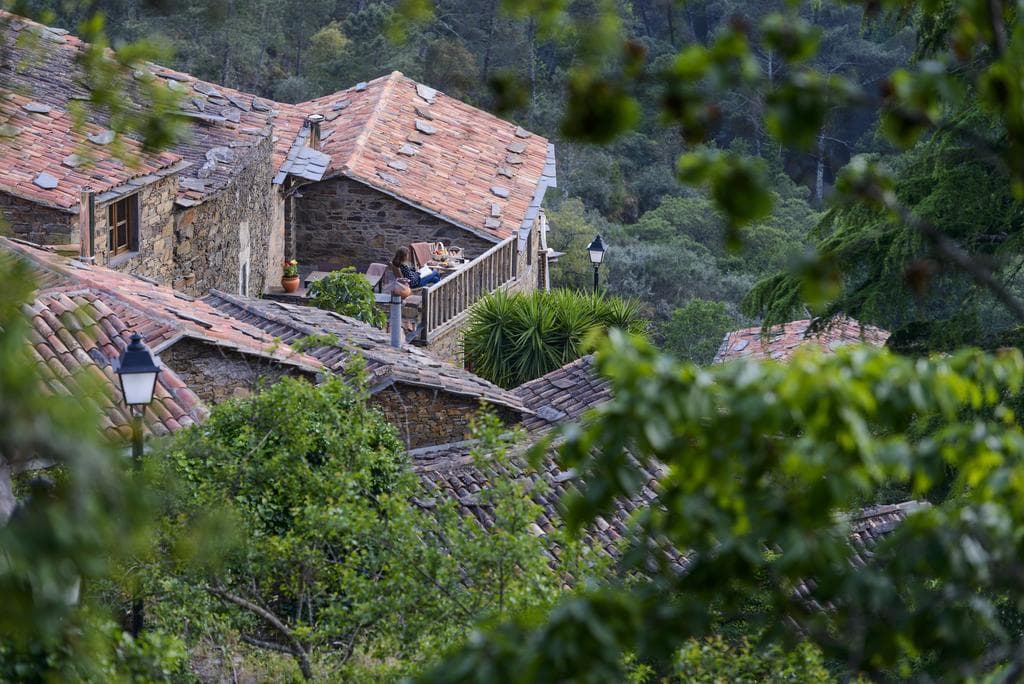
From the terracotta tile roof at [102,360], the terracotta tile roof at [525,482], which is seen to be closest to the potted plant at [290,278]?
the terracotta tile roof at [525,482]

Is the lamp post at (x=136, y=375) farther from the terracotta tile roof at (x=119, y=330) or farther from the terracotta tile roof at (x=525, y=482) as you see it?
the terracotta tile roof at (x=525, y=482)

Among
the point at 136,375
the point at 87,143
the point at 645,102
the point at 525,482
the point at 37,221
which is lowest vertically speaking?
the point at 645,102

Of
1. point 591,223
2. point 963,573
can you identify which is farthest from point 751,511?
point 591,223

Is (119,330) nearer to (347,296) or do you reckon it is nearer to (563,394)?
(563,394)

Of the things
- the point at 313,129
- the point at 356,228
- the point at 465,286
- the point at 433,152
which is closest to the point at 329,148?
the point at 313,129

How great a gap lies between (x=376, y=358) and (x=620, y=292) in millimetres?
19955

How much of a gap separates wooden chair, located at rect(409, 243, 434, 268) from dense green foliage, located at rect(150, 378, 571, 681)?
11.8 metres

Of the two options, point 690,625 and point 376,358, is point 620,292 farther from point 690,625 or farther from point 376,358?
point 690,625

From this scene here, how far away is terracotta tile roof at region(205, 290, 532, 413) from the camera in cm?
1252

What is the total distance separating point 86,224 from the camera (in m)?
14.2

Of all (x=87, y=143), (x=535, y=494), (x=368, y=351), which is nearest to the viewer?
A: (x=535, y=494)

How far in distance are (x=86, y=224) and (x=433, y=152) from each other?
35.6 feet

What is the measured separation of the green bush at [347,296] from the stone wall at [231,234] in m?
1.16

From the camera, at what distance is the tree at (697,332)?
25188mm
